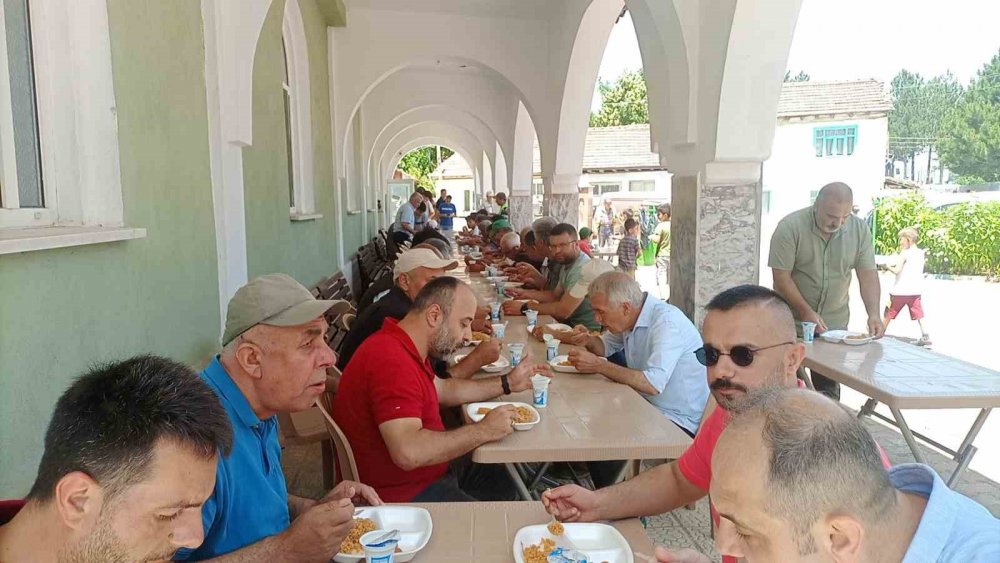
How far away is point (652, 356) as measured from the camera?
128 inches

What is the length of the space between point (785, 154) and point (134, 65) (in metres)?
24.4

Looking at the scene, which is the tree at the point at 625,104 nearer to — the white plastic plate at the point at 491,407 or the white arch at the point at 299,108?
the white arch at the point at 299,108

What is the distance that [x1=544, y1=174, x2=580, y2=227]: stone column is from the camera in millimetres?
9055

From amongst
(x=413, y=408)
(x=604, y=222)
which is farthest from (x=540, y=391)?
(x=604, y=222)

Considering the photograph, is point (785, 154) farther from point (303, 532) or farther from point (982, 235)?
point (303, 532)

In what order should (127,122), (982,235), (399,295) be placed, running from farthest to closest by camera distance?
(982,235) < (399,295) < (127,122)

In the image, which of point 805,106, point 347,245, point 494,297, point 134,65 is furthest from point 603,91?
point 134,65

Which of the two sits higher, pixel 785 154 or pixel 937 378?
pixel 785 154

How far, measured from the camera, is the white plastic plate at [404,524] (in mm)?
1680

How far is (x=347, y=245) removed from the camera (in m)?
10.5

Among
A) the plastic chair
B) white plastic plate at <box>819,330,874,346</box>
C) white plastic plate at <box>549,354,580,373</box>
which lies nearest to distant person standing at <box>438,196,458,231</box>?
white plastic plate at <box>819,330,874,346</box>

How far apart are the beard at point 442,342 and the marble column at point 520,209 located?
10464 mm

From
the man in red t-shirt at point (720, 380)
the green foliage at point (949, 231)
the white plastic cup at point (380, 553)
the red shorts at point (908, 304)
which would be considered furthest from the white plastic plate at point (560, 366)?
the green foliage at point (949, 231)

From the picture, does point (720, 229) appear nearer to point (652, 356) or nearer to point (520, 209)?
point (652, 356)
